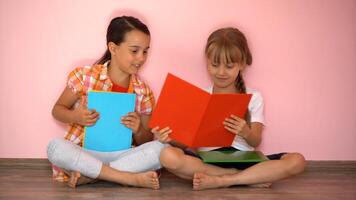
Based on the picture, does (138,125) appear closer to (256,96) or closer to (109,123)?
(109,123)

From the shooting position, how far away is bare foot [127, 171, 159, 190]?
1.76m

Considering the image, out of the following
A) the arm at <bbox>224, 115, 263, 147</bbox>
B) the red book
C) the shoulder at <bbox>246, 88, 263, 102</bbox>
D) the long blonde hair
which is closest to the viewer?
the red book

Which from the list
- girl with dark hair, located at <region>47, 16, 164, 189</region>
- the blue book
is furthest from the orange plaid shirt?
the blue book

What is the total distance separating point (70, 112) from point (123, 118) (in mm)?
224

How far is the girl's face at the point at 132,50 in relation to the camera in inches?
77.4

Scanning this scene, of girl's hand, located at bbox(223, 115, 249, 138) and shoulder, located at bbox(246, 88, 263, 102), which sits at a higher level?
shoulder, located at bbox(246, 88, 263, 102)

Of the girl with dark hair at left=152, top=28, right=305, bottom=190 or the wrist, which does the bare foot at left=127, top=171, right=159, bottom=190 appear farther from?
the wrist

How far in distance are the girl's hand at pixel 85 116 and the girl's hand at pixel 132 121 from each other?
0.11m

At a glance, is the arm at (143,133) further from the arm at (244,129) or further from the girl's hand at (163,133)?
the arm at (244,129)

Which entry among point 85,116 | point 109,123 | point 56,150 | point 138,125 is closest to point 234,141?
point 138,125

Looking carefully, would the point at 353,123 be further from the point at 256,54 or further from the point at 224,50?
the point at 224,50

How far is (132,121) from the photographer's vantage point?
193cm

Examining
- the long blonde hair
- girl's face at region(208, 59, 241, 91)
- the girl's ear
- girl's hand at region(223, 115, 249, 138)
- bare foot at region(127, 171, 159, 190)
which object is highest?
the long blonde hair

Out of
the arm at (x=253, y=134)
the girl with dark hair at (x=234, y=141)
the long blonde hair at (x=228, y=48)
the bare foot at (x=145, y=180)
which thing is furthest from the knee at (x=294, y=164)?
the bare foot at (x=145, y=180)
